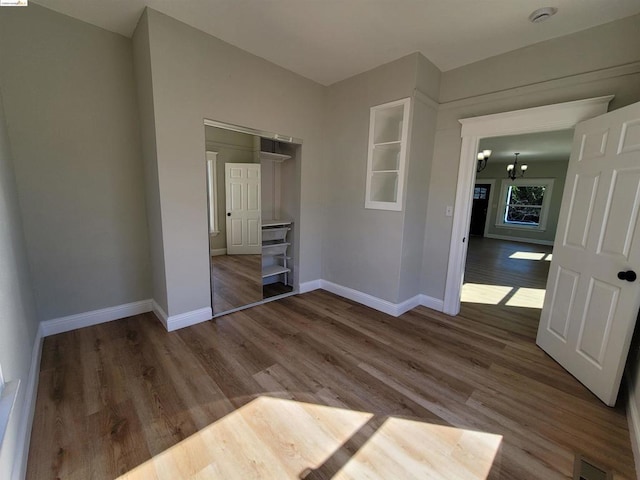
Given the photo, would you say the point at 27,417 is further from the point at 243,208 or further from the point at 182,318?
the point at 243,208

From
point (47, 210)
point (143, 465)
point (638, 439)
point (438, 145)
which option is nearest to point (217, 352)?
point (143, 465)

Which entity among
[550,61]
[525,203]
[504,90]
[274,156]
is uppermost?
[550,61]

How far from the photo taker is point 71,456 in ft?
4.56

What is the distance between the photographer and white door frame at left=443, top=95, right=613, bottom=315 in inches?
89.8

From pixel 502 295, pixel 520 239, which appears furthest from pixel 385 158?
pixel 520 239

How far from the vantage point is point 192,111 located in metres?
2.47

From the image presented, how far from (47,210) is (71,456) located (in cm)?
200

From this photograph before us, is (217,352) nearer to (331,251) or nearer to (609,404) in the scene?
(331,251)

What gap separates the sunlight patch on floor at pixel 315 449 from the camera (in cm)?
135

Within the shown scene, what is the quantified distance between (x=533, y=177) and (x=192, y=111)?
10.2m

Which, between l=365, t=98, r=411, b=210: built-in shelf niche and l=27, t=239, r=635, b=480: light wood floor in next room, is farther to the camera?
l=365, t=98, r=411, b=210: built-in shelf niche

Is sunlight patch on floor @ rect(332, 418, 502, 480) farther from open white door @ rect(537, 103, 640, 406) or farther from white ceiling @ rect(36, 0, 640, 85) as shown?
white ceiling @ rect(36, 0, 640, 85)

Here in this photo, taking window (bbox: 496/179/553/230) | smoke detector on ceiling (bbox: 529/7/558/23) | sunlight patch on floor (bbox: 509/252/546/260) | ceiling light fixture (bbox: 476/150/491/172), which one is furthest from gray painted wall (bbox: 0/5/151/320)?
window (bbox: 496/179/553/230)

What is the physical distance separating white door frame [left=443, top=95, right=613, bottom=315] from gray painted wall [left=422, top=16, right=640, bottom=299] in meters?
0.09
